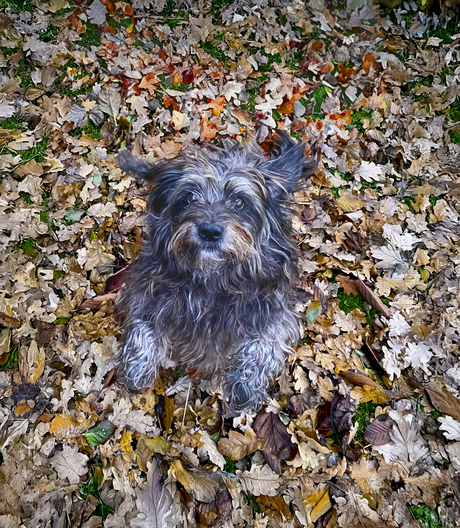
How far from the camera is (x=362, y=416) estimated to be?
2967 mm

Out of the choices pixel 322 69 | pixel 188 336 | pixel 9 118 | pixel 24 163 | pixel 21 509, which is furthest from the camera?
pixel 322 69

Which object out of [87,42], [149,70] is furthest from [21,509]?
[87,42]

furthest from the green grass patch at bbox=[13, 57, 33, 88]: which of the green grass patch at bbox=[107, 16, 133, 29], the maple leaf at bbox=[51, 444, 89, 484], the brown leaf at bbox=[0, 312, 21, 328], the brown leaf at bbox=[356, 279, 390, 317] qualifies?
the brown leaf at bbox=[356, 279, 390, 317]

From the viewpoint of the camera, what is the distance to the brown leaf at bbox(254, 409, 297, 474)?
2717mm

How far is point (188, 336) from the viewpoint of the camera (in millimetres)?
2730

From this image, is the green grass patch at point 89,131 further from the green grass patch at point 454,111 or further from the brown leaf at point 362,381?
the green grass patch at point 454,111

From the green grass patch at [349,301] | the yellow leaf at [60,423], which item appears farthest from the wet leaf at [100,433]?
the green grass patch at [349,301]

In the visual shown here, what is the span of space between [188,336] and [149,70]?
316cm

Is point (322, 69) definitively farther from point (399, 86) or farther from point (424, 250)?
point (424, 250)

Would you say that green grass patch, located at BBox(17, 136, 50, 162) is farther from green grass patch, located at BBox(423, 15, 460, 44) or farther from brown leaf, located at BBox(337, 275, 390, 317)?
green grass patch, located at BBox(423, 15, 460, 44)

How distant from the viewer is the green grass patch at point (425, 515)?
8.38 feet

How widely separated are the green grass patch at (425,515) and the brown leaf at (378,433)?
0.40 m

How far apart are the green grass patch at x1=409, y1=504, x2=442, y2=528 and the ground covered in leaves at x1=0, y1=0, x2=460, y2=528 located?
0.04ft

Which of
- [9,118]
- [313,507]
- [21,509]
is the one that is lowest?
[21,509]
